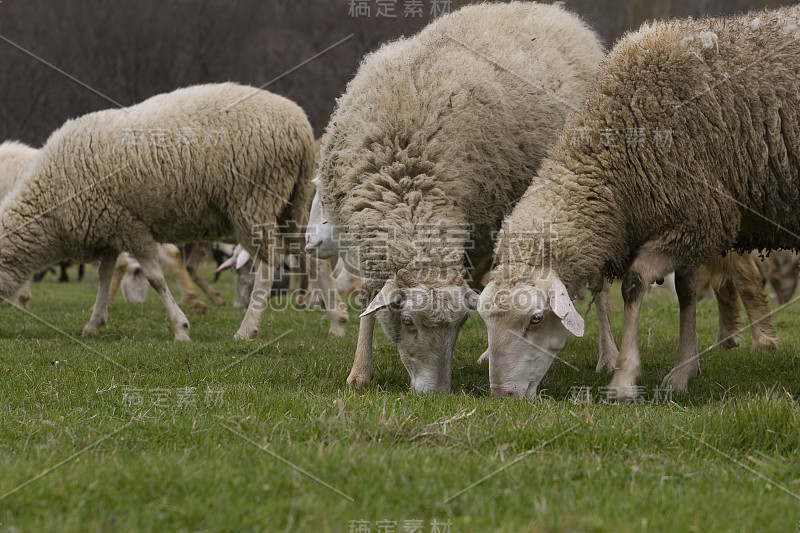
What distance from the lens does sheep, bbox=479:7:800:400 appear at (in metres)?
4.63

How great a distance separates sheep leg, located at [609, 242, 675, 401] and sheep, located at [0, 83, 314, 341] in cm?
390

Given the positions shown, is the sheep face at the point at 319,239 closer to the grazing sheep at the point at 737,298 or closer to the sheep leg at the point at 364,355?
the sheep leg at the point at 364,355

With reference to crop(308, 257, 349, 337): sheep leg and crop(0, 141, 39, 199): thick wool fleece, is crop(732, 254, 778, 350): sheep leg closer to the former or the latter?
crop(308, 257, 349, 337): sheep leg

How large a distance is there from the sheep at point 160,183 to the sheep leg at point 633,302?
3.90m

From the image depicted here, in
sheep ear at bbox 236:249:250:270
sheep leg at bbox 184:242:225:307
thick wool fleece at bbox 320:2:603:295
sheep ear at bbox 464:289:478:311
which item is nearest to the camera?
sheep ear at bbox 464:289:478:311

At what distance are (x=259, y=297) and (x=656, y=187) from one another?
435cm

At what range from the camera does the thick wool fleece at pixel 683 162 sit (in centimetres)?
464

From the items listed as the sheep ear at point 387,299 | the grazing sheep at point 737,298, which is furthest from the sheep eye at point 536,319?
the grazing sheep at point 737,298

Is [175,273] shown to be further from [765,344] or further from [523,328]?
[523,328]

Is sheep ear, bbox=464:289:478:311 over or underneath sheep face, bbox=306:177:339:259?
underneath

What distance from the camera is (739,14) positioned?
5.20 meters

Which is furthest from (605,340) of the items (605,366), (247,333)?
(247,333)

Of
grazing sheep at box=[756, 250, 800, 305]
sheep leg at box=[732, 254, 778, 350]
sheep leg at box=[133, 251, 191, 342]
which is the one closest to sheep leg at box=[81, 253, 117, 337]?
sheep leg at box=[133, 251, 191, 342]

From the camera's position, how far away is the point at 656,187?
4.67 metres
